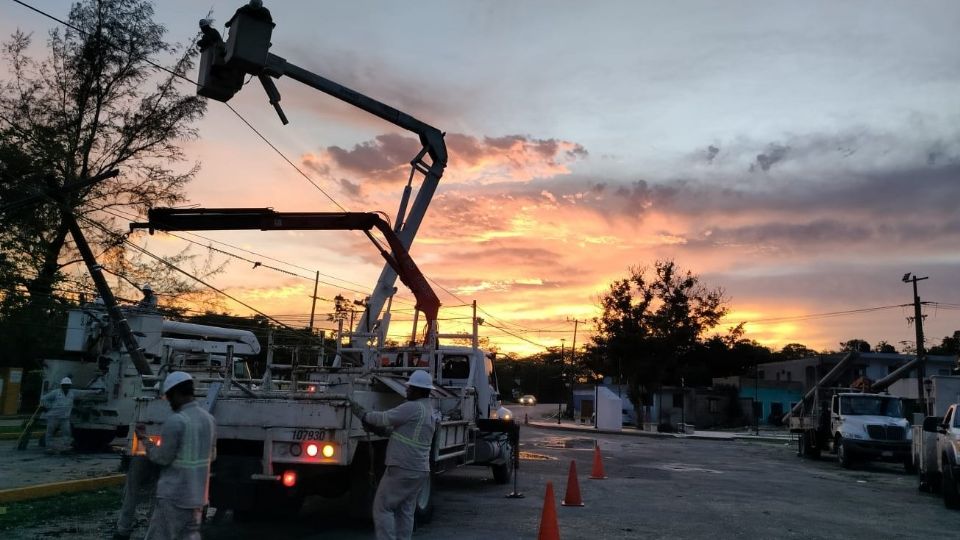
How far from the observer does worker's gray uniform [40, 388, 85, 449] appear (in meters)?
16.6

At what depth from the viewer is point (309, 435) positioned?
7637 millimetres

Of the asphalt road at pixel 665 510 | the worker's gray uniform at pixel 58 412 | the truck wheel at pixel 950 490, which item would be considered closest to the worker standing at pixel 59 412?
the worker's gray uniform at pixel 58 412

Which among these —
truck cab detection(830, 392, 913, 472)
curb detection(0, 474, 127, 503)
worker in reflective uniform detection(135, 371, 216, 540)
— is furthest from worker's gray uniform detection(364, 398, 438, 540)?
truck cab detection(830, 392, 913, 472)

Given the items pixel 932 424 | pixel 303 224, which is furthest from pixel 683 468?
pixel 303 224

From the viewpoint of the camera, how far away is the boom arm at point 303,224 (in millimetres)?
13531

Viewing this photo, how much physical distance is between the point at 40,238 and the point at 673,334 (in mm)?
40091

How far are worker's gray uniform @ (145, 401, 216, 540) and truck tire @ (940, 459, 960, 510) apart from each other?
13.6m

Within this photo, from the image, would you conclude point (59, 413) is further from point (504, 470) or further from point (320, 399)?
point (320, 399)

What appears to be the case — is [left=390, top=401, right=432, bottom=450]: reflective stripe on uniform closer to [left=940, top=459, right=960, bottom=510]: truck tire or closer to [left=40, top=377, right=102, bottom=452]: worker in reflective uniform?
[left=940, top=459, right=960, bottom=510]: truck tire

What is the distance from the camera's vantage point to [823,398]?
28.4 meters

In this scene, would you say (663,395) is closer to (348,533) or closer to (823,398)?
(823,398)

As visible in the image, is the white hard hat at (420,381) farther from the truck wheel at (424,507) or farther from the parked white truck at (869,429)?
the parked white truck at (869,429)

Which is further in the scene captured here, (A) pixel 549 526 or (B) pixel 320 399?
(A) pixel 549 526

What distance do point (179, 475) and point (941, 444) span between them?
15007 mm
